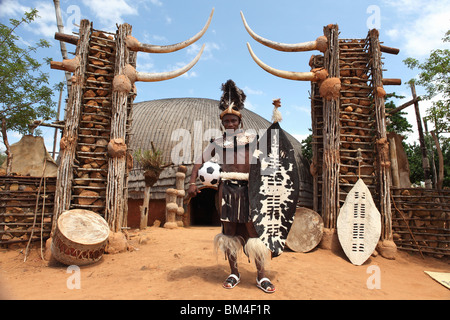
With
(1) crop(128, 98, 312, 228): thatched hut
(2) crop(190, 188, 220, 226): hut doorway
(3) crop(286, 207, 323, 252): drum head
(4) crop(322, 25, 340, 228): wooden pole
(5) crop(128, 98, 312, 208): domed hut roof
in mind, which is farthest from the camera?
(2) crop(190, 188, 220, 226): hut doorway

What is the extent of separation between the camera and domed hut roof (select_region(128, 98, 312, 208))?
12234 mm

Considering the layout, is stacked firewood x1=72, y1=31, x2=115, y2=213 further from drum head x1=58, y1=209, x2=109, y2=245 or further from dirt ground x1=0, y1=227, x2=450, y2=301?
dirt ground x1=0, y1=227, x2=450, y2=301

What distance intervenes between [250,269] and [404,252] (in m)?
3.82

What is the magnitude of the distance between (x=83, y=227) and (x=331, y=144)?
187 inches

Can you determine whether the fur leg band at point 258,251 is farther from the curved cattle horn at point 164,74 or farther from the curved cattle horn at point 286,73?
the curved cattle horn at point 286,73

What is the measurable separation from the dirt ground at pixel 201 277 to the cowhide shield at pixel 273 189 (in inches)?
24.7

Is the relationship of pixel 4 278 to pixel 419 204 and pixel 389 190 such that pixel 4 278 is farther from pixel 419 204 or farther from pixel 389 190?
pixel 419 204

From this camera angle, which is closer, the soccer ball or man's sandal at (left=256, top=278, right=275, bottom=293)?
man's sandal at (left=256, top=278, right=275, bottom=293)

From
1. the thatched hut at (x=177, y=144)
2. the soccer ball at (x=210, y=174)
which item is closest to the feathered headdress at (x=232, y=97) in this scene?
the soccer ball at (x=210, y=174)

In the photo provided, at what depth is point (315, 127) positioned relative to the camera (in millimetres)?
6664

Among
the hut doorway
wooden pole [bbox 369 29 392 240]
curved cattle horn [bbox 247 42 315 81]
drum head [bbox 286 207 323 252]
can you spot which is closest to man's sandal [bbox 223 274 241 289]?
drum head [bbox 286 207 323 252]

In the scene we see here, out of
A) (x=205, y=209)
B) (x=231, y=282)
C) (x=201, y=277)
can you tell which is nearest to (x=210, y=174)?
(x=231, y=282)

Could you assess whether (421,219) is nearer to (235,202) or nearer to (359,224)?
(359,224)

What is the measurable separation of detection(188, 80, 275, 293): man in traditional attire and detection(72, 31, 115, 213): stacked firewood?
2849mm
